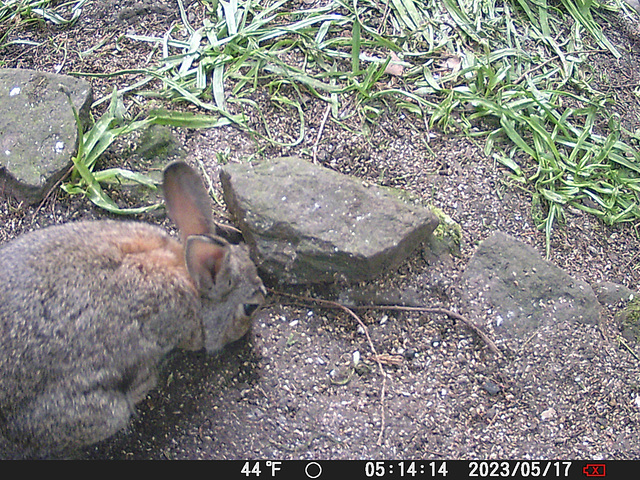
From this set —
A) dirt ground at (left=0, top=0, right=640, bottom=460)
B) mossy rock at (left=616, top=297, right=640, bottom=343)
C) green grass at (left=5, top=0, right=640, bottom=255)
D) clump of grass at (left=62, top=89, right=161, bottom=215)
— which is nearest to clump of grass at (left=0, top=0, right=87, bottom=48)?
green grass at (left=5, top=0, right=640, bottom=255)

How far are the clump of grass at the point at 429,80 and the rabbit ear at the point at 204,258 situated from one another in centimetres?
Answer: 147

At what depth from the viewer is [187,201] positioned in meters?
3.53

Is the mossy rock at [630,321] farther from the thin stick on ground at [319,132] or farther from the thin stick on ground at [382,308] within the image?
the thin stick on ground at [319,132]

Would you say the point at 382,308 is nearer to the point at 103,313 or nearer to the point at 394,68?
the point at 103,313

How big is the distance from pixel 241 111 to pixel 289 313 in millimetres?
1678

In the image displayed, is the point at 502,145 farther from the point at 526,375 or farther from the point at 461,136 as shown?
the point at 526,375

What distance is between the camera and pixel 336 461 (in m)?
3.50

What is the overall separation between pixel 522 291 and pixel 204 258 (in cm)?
213

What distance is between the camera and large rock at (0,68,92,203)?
4219 millimetres

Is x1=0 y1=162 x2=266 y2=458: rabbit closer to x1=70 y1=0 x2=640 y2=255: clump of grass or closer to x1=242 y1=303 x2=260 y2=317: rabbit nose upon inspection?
x1=242 y1=303 x2=260 y2=317: rabbit nose

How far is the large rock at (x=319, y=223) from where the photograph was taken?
3.78m

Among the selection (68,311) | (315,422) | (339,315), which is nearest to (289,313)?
(339,315)

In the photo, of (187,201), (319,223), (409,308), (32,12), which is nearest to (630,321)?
(409,308)

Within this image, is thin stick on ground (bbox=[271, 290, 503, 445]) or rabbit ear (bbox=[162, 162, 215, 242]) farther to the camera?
thin stick on ground (bbox=[271, 290, 503, 445])
